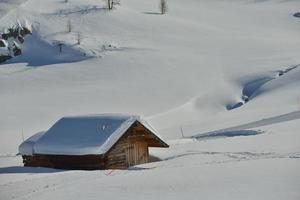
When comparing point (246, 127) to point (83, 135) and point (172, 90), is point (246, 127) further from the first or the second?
point (83, 135)

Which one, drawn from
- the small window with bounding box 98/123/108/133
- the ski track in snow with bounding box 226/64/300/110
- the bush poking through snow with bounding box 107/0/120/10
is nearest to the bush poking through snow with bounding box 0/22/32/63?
the bush poking through snow with bounding box 107/0/120/10

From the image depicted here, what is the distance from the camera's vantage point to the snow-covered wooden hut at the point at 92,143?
73.6 feet

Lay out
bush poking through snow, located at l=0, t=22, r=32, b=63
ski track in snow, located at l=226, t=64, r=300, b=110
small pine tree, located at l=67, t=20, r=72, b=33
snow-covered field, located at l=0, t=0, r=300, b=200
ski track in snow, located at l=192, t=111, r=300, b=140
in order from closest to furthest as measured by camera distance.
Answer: snow-covered field, located at l=0, t=0, r=300, b=200
ski track in snow, located at l=192, t=111, r=300, b=140
ski track in snow, located at l=226, t=64, r=300, b=110
bush poking through snow, located at l=0, t=22, r=32, b=63
small pine tree, located at l=67, t=20, r=72, b=33

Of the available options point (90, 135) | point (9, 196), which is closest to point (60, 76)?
point (90, 135)

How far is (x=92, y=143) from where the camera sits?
73.3 ft

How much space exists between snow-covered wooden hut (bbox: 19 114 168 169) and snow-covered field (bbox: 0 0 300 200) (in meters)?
0.73

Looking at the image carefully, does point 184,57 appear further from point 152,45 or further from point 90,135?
point 90,135

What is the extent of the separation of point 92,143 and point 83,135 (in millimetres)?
704

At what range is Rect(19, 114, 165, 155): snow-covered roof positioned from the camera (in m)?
22.4

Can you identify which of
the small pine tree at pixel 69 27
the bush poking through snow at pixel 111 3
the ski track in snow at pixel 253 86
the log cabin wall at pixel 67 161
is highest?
the log cabin wall at pixel 67 161

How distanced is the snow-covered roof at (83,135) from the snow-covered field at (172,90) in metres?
0.91

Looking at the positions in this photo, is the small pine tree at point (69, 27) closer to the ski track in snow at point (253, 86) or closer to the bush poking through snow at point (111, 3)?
the bush poking through snow at point (111, 3)

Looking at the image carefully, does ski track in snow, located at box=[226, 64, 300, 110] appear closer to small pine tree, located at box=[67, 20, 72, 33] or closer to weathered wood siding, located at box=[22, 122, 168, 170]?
small pine tree, located at box=[67, 20, 72, 33]

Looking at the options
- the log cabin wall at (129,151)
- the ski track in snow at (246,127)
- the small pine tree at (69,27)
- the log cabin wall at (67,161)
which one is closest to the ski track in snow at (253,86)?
the ski track in snow at (246,127)
